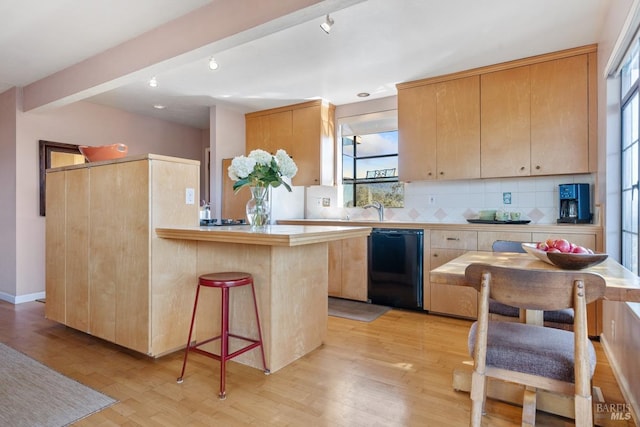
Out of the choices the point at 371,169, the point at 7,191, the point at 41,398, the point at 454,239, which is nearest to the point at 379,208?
the point at 371,169

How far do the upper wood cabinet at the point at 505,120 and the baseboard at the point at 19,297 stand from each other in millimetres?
4438

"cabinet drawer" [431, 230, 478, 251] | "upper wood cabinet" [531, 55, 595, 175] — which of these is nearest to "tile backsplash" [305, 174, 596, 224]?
"upper wood cabinet" [531, 55, 595, 175]

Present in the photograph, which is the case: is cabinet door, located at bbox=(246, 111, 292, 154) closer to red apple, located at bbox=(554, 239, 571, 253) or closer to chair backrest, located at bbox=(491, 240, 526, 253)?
chair backrest, located at bbox=(491, 240, 526, 253)

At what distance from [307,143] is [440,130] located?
1.70 m

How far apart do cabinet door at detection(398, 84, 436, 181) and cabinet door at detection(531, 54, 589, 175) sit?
0.92m

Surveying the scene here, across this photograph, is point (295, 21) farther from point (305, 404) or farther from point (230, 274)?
point (305, 404)

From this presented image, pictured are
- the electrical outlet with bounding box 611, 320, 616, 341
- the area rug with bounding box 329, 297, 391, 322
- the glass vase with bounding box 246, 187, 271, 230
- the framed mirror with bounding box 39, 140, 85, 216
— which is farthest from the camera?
the framed mirror with bounding box 39, 140, 85, 216

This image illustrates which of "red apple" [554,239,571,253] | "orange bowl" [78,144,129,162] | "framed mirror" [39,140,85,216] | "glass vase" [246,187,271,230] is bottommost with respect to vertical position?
"red apple" [554,239,571,253]

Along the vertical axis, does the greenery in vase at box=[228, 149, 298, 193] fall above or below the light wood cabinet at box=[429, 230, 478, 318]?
above

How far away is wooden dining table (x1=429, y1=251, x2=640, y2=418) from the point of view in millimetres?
1289

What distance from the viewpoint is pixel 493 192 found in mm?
3801

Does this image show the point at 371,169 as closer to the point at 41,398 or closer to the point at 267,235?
the point at 267,235

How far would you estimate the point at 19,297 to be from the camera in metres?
4.06

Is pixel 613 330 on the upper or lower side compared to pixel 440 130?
lower
